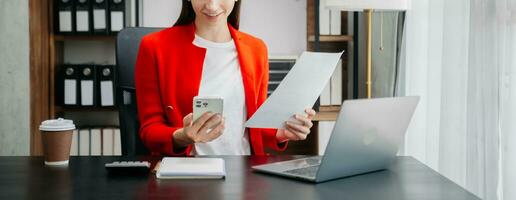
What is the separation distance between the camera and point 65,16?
3357 mm

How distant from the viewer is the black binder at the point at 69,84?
3.36 m

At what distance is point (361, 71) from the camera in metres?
3.37

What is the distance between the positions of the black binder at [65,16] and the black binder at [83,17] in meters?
0.02

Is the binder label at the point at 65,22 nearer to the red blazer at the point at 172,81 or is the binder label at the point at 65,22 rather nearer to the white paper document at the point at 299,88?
the red blazer at the point at 172,81

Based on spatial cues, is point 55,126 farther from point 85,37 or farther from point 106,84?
point 85,37

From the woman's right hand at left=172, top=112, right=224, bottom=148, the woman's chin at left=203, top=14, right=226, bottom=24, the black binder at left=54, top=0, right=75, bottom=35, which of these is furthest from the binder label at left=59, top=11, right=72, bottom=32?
the woman's right hand at left=172, top=112, right=224, bottom=148

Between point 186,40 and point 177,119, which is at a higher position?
point 186,40

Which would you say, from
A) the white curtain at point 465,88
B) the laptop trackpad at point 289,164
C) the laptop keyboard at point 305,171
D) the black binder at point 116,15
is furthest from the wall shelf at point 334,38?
the laptop keyboard at point 305,171

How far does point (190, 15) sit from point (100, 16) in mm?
1679

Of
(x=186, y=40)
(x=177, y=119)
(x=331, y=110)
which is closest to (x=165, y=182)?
(x=177, y=119)

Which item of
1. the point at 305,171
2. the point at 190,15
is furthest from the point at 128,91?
the point at 305,171

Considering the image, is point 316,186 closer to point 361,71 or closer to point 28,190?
point 28,190

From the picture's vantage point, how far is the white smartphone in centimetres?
128

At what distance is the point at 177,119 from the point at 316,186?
2.37 ft
